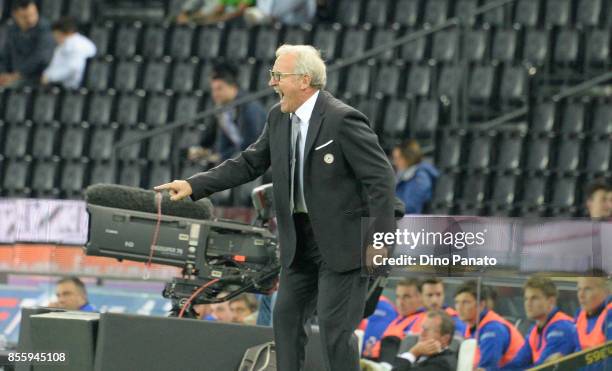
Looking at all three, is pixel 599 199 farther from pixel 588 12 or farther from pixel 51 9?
pixel 51 9

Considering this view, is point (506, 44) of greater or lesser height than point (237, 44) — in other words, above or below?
below

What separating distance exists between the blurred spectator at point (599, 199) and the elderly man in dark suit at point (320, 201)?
3146 millimetres

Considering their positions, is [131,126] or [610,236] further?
[131,126]

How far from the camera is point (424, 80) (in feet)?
41.2

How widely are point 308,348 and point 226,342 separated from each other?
37 centimetres

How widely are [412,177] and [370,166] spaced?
5055 mm

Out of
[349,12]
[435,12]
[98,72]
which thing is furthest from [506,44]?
[98,72]

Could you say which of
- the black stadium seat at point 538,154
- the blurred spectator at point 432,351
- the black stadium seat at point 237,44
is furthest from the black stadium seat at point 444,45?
the blurred spectator at point 432,351

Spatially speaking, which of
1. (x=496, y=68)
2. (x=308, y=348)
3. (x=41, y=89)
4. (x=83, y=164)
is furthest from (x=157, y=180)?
(x=308, y=348)

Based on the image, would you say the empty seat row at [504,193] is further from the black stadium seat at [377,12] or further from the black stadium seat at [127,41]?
the black stadium seat at [127,41]

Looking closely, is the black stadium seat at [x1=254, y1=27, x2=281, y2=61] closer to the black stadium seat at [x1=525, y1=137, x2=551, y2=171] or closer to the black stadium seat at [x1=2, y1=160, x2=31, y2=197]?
the black stadium seat at [x1=2, y1=160, x2=31, y2=197]

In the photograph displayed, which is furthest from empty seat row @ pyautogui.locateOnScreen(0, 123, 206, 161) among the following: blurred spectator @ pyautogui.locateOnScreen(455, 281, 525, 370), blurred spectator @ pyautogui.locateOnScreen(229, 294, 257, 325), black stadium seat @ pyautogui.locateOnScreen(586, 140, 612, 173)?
blurred spectator @ pyautogui.locateOnScreen(455, 281, 525, 370)

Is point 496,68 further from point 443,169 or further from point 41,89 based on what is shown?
point 41,89

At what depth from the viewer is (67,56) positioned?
549 inches
